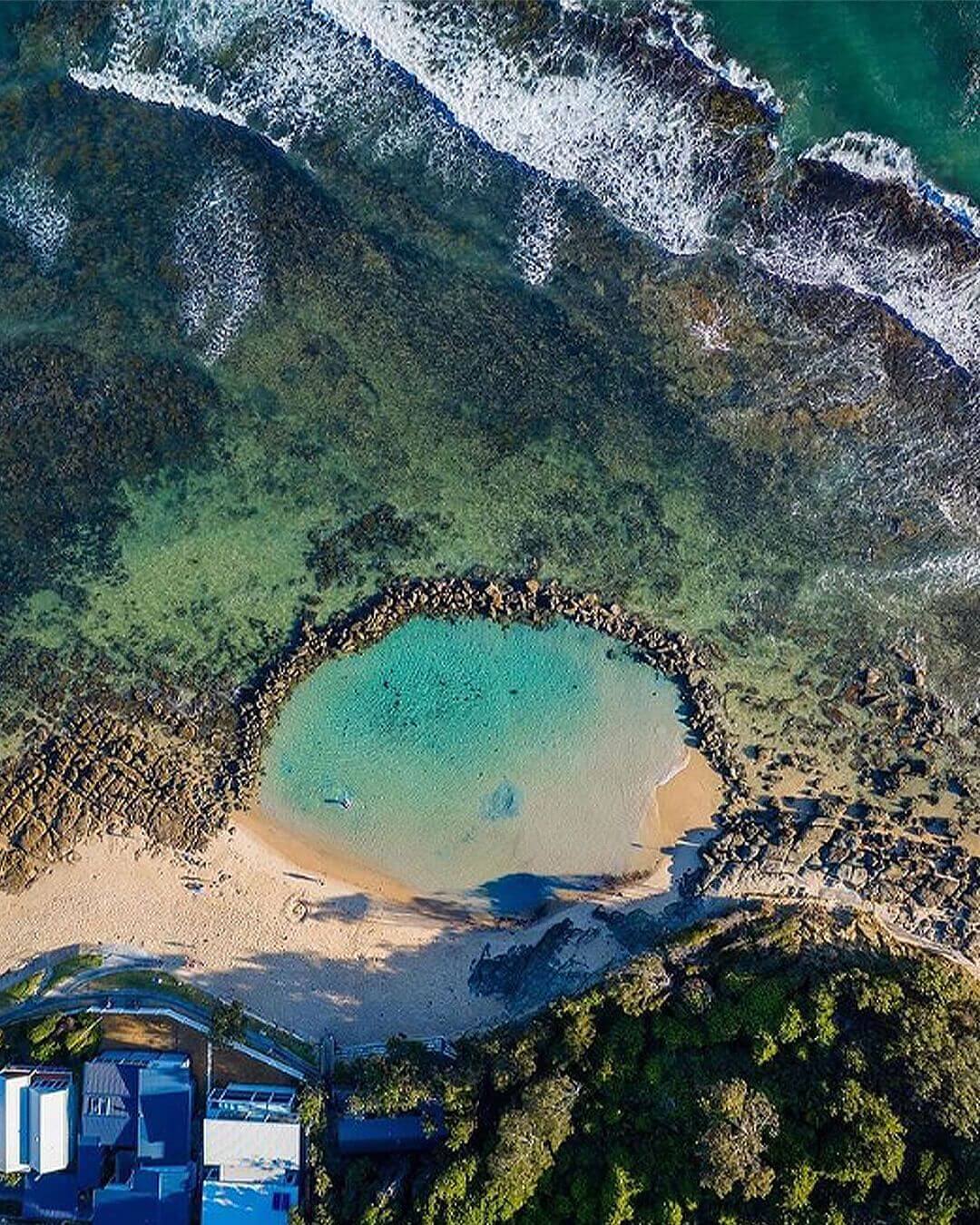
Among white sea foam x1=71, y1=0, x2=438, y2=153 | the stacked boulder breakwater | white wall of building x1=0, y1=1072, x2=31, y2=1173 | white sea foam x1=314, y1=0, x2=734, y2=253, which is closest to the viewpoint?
white wall of building x1=0, y1=1072, x2=31, y2=1173

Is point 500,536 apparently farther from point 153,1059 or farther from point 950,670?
point 153,1059

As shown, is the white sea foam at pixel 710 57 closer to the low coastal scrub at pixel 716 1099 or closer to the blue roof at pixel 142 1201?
the low coastal scrub at pixel 716 1099

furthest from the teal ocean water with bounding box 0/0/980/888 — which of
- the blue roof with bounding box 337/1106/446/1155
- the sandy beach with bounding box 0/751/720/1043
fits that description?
the blue roof with bounding box 337/1106/446/1155

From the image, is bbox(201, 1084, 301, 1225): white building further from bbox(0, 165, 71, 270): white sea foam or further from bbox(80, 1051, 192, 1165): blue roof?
bbox(0, 165, 71, 270): white sea foam

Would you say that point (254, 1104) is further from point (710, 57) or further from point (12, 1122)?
point (710, 57)

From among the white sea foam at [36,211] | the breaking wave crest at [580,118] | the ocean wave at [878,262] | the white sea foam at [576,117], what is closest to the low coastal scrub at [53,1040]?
the white sea foam at [36,211]
